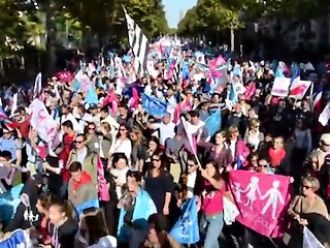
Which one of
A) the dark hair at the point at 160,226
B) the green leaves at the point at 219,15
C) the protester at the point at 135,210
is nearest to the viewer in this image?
the dark hair at the point at 160,226

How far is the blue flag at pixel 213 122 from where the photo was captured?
1368cm

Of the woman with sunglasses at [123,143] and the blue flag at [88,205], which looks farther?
the woman with sunglasses at [123,143]

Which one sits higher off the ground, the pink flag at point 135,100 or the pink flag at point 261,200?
the pink flag at point 261,200

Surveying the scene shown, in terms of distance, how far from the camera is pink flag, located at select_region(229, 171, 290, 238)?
8430 mm

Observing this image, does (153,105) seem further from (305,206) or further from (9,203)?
(305,206)

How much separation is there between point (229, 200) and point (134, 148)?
3416mm

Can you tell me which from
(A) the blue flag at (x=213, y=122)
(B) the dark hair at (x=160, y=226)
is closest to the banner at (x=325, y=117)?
(A) the blue flag at (x=213, y=122)

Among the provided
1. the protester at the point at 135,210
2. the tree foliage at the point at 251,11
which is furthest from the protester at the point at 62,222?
the tree foliage at the point at 251,11

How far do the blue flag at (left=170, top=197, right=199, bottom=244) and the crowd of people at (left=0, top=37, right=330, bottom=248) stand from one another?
0.13 m

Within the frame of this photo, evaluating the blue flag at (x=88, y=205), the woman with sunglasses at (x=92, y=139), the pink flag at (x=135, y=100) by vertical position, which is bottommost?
the pink flag at (x=135, y=100)

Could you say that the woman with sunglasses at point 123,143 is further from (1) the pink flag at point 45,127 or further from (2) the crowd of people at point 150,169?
(1) the pink flag at point 45,127

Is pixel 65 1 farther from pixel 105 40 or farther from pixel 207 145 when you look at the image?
pixel 207 145

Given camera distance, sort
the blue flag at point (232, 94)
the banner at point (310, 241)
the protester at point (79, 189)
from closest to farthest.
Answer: the banner at point (310, 241)
the protester at point (79, 189)
the blue flag at point (232, 94)

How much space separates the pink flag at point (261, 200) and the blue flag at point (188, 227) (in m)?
0.59
